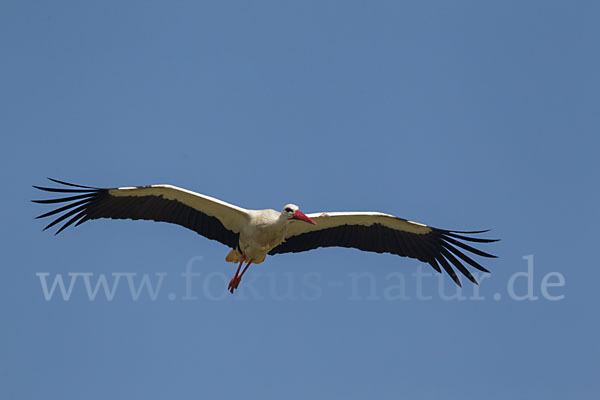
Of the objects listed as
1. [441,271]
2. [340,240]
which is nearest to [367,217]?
[340,240]

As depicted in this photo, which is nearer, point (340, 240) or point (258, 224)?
point (258, 224)

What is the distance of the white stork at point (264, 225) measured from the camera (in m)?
13.2

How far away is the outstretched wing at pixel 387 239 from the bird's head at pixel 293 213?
838 mm

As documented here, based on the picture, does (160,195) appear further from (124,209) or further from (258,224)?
(258,224)

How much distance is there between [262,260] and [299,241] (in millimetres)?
813

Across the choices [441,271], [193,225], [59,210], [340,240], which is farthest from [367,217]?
[59,210]

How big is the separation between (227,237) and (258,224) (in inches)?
31.8

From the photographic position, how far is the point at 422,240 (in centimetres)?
1422

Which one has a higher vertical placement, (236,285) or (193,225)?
(193,225)

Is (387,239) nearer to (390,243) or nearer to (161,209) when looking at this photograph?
(390,243)

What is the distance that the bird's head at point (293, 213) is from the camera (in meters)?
12.9

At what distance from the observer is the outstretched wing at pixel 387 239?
13.9 meters

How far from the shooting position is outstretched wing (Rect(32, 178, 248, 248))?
13227mm

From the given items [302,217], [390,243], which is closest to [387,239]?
[390,243]
